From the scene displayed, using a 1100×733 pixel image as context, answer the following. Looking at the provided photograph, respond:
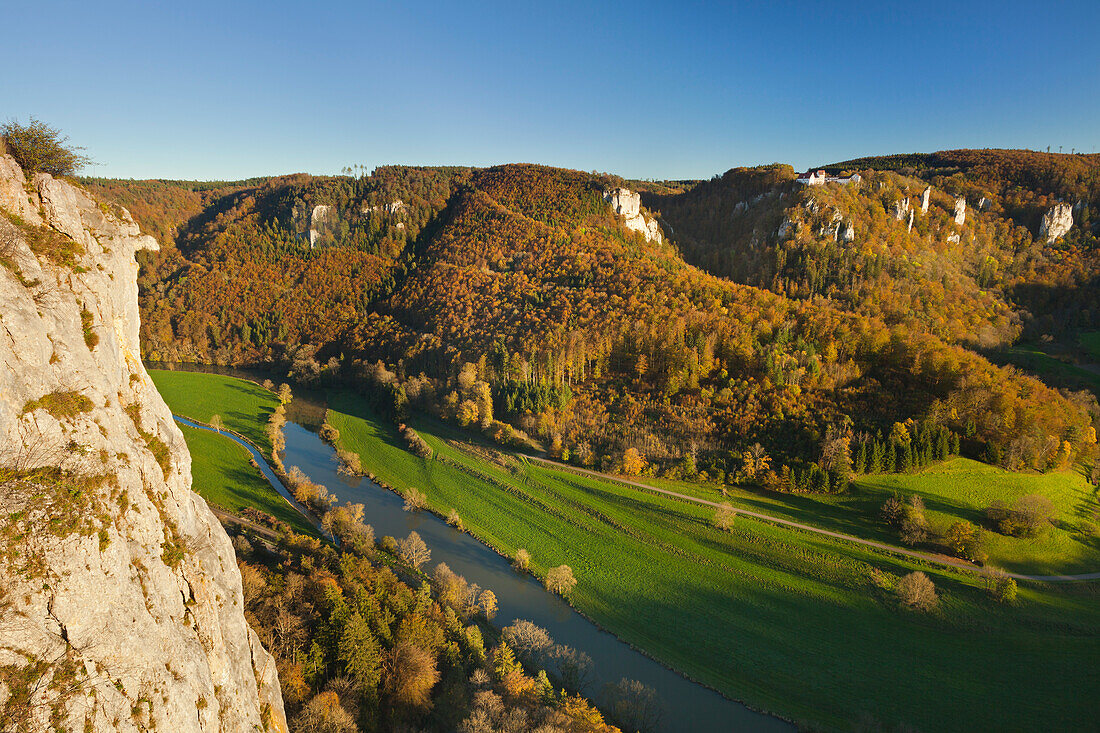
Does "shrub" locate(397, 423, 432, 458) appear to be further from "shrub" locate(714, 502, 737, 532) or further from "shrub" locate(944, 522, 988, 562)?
"shrub" locate(944, 522, 988, 562)

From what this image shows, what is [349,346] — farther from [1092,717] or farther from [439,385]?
[1092,717]

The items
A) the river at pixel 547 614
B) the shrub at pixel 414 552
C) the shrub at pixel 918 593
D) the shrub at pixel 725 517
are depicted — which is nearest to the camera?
the river at pixel 547 614

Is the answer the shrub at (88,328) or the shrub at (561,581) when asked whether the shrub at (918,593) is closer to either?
the shrub at (561,581)

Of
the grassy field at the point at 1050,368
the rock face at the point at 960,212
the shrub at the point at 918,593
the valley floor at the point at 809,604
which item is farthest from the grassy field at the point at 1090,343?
the shrub at the point at 918,593

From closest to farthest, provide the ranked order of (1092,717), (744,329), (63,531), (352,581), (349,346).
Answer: (63,531)
(1092,717)
(352,581)
(744,329)
(349,346)

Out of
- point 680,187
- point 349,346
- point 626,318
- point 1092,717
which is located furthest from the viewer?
point 680,187

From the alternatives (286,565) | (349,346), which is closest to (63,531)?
(286,565)
